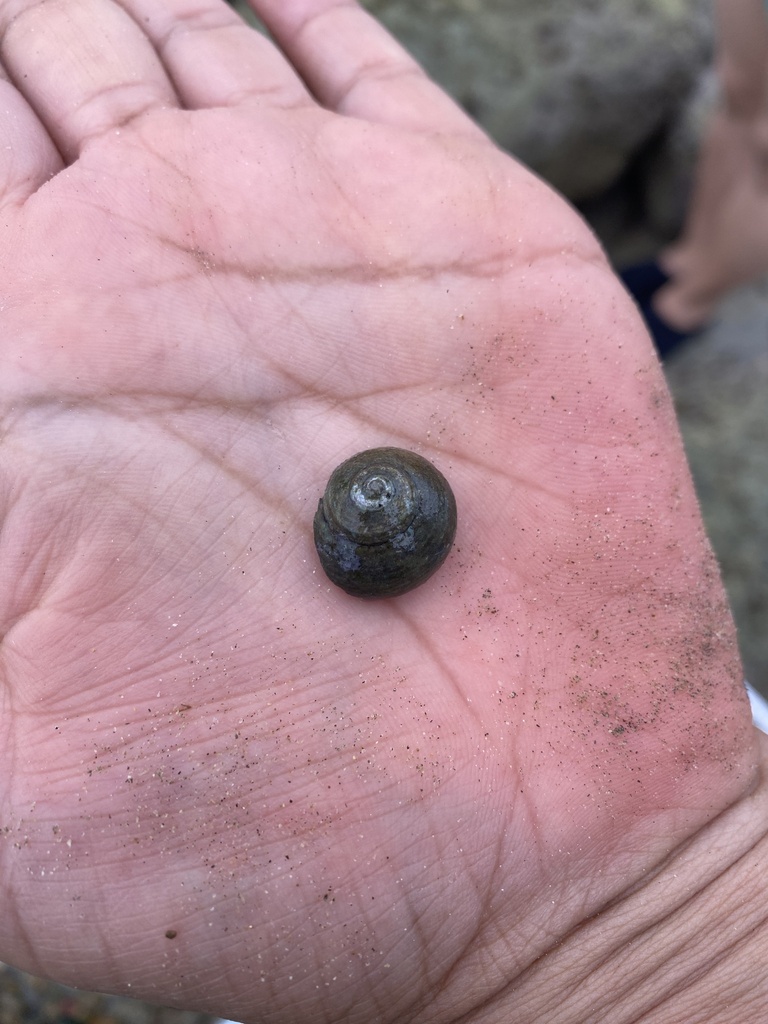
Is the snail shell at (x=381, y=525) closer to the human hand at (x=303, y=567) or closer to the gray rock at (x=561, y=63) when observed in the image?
the human hand at (x=303, y=567)

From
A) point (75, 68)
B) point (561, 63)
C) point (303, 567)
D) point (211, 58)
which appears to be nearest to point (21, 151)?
point (75, 68)

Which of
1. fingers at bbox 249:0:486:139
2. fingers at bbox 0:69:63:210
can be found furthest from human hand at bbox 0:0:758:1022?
fingers at bbox 249:0:486:139

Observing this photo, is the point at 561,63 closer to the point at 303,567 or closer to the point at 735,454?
the point at 735,454

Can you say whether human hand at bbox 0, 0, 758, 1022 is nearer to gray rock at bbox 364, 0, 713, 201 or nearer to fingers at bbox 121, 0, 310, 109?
fingers at bbox 121, 0, 310, 109

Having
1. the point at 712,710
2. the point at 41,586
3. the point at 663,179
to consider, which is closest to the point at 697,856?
the point at 712,710

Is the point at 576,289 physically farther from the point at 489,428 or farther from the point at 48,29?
the point at 48,29
